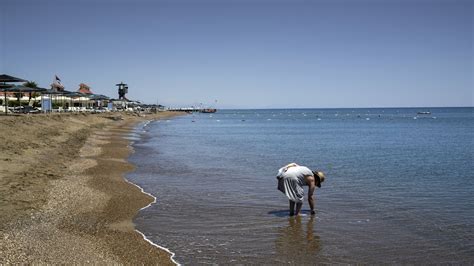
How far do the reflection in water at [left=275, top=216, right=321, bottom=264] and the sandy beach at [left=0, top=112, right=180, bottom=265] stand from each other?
220 cm

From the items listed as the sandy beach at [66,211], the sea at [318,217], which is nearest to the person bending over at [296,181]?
the sea at [318,217]

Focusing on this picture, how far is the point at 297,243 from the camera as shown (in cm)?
849

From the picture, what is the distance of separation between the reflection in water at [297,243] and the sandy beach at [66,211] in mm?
2196

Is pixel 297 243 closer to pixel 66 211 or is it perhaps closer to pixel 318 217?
pixel 318 217

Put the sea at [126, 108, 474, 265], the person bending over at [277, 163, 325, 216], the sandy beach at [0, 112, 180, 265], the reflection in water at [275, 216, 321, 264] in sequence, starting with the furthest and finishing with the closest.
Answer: the person bending over at [277, 163, 325, 216] → the sea at [126, 108, 474, 265] → the reflection in water at [275, 216, 321, 264] → the sandy beach at [0, 112, 180, 265]

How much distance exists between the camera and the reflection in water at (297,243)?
7676mm

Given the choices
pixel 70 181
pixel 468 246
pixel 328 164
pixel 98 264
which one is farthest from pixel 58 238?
pixel 328 164

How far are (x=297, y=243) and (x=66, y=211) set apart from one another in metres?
5.49

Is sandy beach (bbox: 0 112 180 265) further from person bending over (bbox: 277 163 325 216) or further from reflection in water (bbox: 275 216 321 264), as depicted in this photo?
person bending over (bbox: 277 163 325 216)

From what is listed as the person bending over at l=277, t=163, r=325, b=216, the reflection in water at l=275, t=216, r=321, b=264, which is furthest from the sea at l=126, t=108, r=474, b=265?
the person bending over at l=277, t=163, r=325, b=216

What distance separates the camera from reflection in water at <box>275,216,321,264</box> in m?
7.68

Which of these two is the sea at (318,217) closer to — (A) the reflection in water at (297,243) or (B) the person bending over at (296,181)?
(A) the reflection in water at (297,243)

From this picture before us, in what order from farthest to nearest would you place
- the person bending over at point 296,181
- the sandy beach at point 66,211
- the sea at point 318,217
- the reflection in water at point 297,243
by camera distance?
the person bending over at point 296,181, the sea at point 318,217, the reflection in water at point 297,243, the sandy beach at point 66,211

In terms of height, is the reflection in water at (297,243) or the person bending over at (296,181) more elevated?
the person bending over at (296,181)
